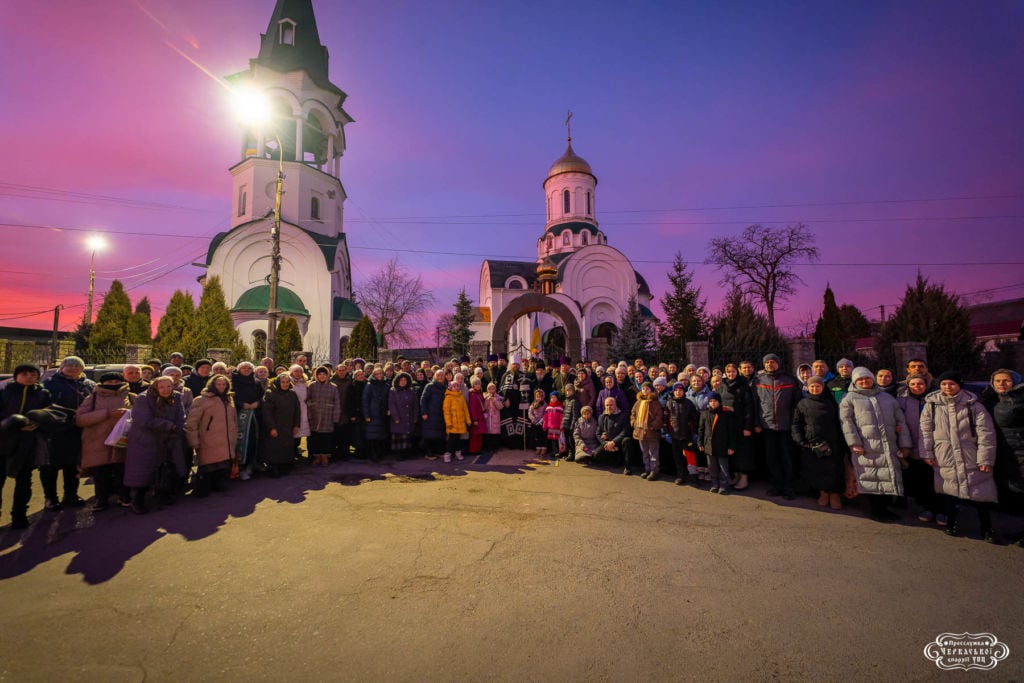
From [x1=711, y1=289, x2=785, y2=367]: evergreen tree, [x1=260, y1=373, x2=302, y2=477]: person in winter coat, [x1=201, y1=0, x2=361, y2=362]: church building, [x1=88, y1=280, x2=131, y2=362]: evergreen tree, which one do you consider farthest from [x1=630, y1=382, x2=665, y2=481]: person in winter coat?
[x1=88, y1=280, x2=131, y2=362]: evergreen tree

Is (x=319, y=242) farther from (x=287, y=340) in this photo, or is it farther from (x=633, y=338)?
(x=633, y=338)

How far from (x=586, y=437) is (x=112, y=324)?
2185cm

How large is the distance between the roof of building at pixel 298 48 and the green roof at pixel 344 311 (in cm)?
1308

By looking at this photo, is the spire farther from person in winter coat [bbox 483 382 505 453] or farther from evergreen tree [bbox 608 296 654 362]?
person in winter coat [bbox 483 382 505 453]

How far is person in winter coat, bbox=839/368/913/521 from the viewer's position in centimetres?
466

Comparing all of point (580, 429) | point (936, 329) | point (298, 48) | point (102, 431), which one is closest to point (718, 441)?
point (580, 429)

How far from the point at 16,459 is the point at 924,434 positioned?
355 inches

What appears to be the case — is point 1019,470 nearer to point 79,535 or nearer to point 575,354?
point 79,535

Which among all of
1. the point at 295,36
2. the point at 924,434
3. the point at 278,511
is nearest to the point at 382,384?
the point at 278,511

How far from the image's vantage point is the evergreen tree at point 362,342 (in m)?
22.2

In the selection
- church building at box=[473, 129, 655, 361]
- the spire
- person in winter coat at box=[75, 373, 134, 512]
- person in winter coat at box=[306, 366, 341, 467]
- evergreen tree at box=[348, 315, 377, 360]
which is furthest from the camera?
church building at box=[473, 129, 655, 361]

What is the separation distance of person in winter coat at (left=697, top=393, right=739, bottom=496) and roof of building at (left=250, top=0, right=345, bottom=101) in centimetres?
3023

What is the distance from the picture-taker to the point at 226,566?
11.8 feet

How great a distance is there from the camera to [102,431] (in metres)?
5.02
